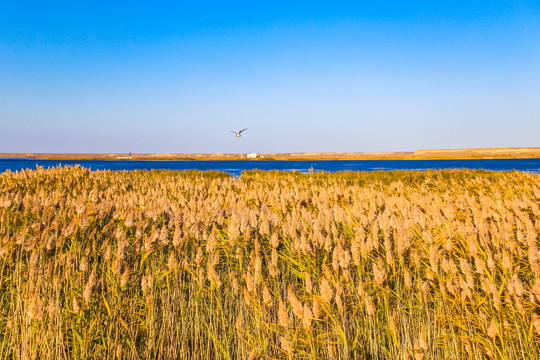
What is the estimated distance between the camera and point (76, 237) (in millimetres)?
3600

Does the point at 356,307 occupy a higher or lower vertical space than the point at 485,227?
lower

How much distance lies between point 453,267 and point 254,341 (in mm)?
1599

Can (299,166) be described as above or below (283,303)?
below

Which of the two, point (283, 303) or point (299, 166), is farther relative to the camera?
point (299, 166)

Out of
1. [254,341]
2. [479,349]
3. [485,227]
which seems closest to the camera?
[479,349]

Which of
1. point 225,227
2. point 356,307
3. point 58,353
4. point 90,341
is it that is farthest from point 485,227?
point 58,353

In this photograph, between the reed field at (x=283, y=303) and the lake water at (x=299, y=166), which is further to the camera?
the lake water at (x=299, y=166)

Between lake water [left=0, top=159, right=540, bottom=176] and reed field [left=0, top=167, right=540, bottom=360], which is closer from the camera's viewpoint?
reed field [left=0, top=167, right=540, bottom=360]

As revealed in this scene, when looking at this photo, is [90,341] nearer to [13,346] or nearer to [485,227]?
[13,346]

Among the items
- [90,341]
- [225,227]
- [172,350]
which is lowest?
[172,350]

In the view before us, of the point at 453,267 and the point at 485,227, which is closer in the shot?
the point at 453,267

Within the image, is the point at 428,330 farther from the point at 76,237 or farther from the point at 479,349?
the point at 76,237

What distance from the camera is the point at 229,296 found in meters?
3.06

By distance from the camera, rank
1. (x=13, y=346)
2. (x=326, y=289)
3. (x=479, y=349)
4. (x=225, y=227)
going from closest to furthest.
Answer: (x=326, y=289) < (x=479, y=349) < (x=13, y=346) < (x=225, y=227)
